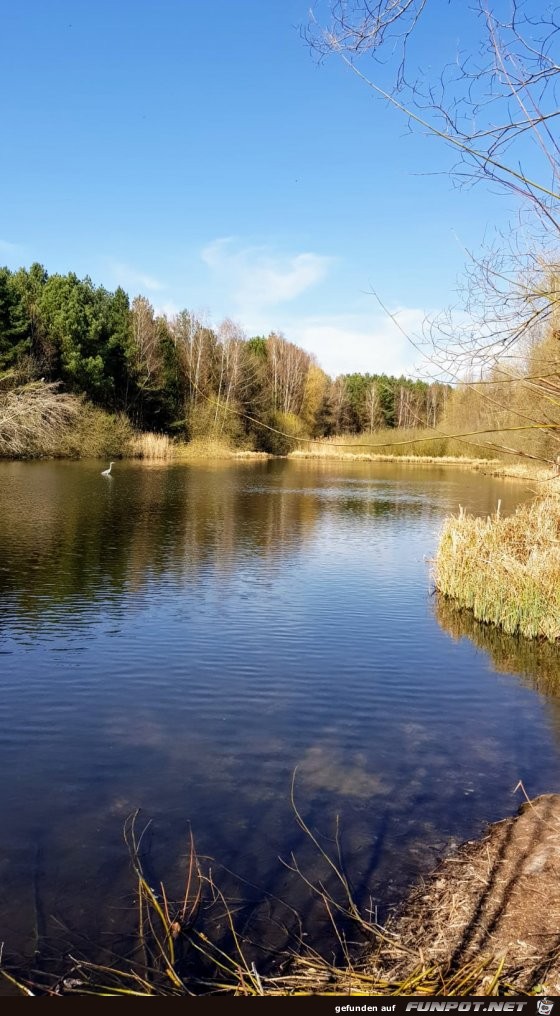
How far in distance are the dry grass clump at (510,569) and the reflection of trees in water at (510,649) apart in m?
0.23

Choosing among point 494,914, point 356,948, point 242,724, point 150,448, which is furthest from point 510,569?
point 150,448

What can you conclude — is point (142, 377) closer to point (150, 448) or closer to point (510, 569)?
point (150, 448)

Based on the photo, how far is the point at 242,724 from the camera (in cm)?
853

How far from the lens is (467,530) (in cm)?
1501

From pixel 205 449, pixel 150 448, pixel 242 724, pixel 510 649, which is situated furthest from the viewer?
pixel 205 449

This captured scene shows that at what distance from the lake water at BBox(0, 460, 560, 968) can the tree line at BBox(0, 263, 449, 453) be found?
95.5ft

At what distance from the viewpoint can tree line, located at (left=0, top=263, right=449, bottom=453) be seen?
52781 mm

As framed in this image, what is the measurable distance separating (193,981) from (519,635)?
10266mm

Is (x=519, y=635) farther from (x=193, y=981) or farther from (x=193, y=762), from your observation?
(x=193, y=981)

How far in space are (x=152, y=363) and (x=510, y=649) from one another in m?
54.4

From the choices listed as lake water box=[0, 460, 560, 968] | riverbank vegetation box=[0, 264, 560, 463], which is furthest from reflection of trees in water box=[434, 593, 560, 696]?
riverbank vegetation box=[0, 264, 560, 463]

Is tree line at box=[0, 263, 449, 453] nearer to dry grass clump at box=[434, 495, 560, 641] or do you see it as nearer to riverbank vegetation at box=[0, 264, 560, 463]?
riverbank vegetation at box=[0, 264, 560, 463]

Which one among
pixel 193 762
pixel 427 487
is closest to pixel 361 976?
pixel 193 762

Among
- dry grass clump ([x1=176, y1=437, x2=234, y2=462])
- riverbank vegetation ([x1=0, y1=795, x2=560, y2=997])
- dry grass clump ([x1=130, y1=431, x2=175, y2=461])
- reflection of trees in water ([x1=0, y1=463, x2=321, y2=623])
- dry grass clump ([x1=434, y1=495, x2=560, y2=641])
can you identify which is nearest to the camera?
riverbank vegetation ([x1=0, y1=795, x2=560, y2=997])
